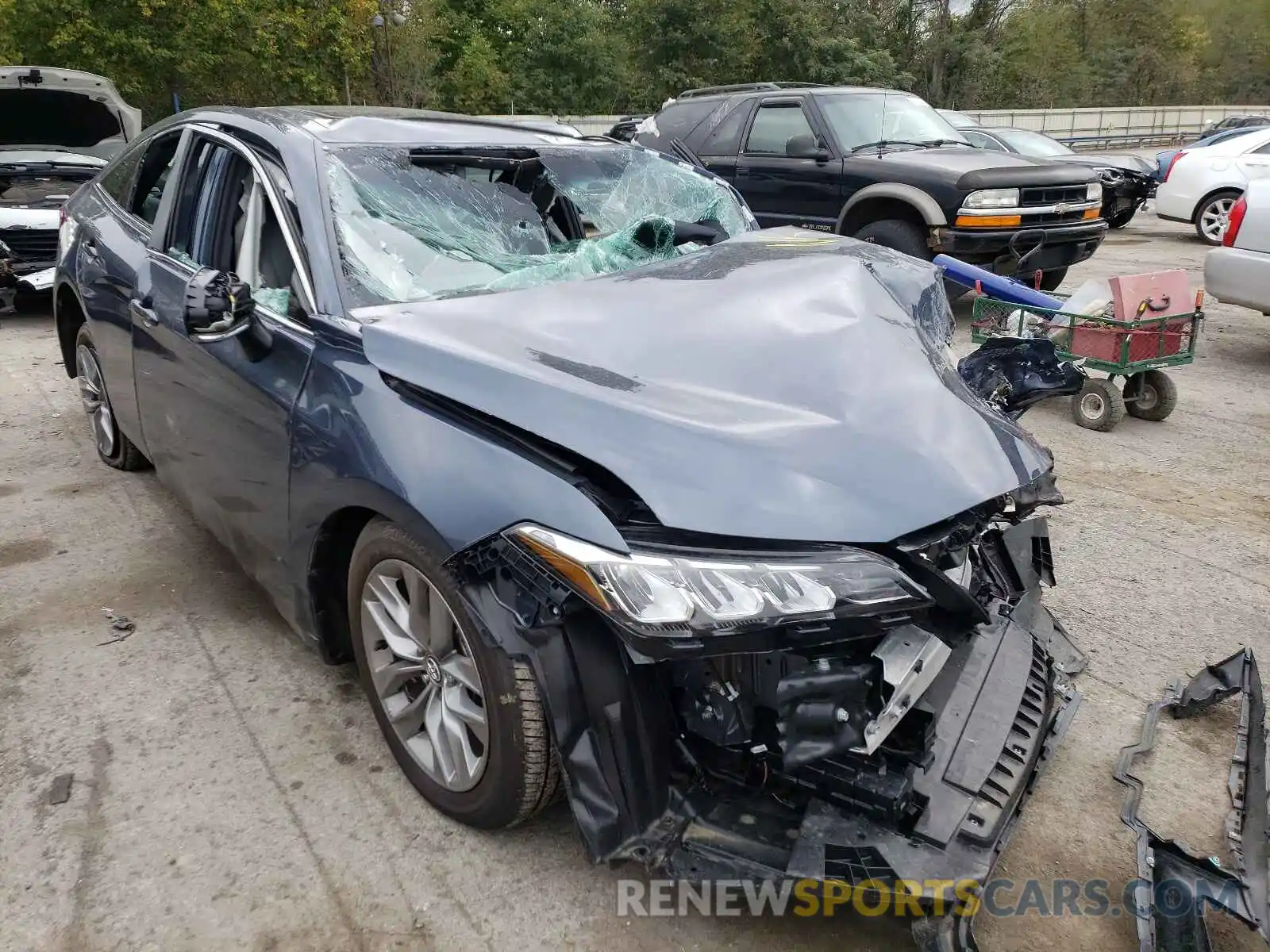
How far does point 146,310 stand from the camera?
3479mm

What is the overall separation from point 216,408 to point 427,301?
88cm

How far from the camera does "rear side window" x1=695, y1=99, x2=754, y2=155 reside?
9062 millimetres

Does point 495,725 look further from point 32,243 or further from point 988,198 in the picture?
point 32,243

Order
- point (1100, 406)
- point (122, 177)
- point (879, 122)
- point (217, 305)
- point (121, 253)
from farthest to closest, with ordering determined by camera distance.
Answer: point (879, 122)
point (1100, 406)
point (122, 177)
point (121, 253)
point (217, 305)

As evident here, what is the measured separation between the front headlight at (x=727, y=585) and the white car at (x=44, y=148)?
8739 mm

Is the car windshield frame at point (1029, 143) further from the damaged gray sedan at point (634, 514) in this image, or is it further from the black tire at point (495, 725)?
the black tire at point (495, 725)

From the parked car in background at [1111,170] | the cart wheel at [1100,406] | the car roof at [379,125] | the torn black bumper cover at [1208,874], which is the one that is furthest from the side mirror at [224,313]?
the parked car in background at [1111,170]

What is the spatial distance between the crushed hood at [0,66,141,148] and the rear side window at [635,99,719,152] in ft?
17.0

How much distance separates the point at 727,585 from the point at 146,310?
271cm

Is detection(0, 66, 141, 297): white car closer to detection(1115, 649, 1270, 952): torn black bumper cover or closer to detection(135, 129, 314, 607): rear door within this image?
detection(135, 129, 314, 607): rear door

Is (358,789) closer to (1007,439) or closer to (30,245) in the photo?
(1007,439)

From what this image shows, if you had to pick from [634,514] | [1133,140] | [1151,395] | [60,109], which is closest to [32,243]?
[60,109]

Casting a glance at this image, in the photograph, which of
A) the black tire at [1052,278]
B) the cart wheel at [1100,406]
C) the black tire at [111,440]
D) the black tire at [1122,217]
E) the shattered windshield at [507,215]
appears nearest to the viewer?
the shattered windshield at [507,215]

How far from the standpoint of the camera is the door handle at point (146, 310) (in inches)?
135
